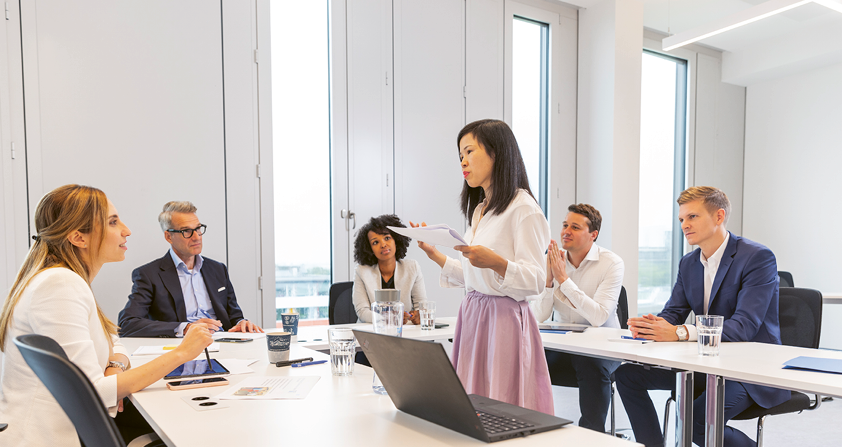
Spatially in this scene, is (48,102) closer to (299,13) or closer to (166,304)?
(166,304)

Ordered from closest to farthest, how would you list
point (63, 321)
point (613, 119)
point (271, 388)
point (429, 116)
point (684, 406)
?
point (63, 321) → point (271, 388) → point (684, 406) → point (429, 116) → point (613, 119)

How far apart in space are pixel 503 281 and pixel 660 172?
5.01 metres

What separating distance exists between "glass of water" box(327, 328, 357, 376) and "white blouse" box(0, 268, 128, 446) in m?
0.57

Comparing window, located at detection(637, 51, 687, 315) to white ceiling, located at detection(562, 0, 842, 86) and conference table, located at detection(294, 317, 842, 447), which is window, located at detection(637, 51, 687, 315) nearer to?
white ceiling, located at detection(562, 0, 842, 86)

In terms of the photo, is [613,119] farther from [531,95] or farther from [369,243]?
[369,243]

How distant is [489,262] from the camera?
179 cm

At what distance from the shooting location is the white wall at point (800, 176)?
20.6ft

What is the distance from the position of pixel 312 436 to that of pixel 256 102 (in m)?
3.30

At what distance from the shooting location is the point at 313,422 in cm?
123

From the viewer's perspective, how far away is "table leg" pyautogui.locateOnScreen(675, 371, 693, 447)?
79.9 inches

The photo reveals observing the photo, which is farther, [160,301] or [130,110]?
[130,110]

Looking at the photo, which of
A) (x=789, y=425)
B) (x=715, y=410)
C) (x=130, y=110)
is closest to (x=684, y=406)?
(x=715, y=410)

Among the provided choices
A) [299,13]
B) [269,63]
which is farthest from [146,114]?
[299,13]

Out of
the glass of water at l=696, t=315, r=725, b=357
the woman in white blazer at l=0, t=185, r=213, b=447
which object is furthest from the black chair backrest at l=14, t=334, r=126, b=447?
the glass of water at l=696, t=315, r=725, b=357
